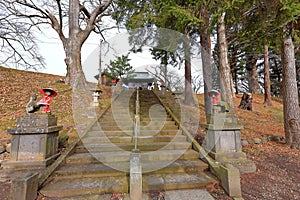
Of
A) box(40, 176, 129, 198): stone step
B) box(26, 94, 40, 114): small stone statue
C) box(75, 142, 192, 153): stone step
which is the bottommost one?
box(40, 176, 129, 198): stone step

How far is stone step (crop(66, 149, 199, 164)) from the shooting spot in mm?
3236

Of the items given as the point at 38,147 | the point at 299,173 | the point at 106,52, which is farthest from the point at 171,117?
the point at 106,52

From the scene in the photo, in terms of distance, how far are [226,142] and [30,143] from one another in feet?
13.0

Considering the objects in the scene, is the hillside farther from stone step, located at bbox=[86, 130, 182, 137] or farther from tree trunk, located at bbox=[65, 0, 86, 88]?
tree trunk, located at bbox=[65, 0, 86, 88]

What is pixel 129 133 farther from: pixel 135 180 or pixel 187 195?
pixel 187 195

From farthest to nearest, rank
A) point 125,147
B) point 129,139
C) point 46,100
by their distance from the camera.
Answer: point 129,139 < point 125,147 < point 46,100

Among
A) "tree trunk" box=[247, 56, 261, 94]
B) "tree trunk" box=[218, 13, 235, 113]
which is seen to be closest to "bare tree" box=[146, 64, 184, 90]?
"tree trunk" box=[247, 56, 261, 94]

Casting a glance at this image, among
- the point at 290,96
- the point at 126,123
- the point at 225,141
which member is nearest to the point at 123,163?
the point at 126,123

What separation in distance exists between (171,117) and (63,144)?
3.43 m

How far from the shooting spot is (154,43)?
7.75 m

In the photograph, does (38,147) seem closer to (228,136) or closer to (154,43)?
(228,136)

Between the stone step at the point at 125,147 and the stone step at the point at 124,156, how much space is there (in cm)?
17

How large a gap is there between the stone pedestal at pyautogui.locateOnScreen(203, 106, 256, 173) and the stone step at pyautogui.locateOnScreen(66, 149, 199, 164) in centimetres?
52

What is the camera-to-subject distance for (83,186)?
256 cm
